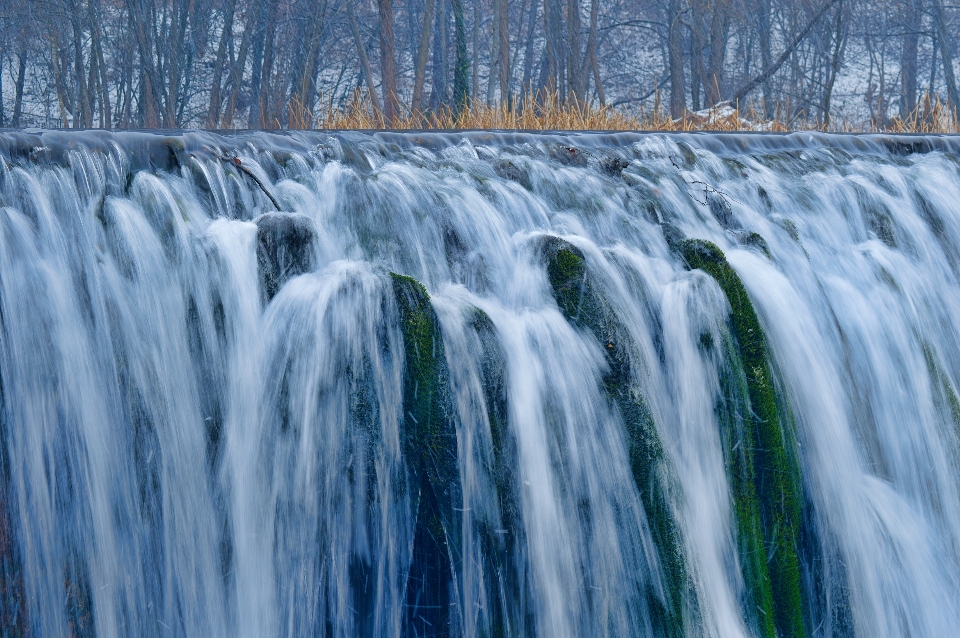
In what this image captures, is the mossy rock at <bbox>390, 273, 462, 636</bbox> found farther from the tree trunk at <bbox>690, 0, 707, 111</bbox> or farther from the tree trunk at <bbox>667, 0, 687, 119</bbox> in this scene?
the tree trunk at <bbox>690, 0, 707, 111</bbox>

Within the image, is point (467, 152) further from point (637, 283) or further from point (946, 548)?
point (946, 548)

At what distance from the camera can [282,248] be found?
3.61 meters

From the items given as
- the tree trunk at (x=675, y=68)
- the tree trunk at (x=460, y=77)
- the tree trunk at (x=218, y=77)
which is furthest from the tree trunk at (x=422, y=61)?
the tree trunk at (x=675, y=68)

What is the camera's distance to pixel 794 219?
5.30 metres

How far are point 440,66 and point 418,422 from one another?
20.3 m

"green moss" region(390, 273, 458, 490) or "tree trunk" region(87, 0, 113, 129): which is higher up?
"tree trunk" region(87, 0, 113, 129)

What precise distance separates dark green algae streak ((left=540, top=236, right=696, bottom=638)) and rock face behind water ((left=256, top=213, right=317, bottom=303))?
1002 millimetres

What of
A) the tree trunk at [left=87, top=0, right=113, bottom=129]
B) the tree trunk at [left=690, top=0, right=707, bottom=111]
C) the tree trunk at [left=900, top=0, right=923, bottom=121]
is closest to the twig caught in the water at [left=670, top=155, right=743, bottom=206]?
the tree trunk at [left=87, top=0, right=113, bottom=129]

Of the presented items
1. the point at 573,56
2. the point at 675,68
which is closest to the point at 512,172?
the point at 573,56

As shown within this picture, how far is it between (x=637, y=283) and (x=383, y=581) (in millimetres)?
1718

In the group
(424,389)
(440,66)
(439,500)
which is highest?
(440,66)

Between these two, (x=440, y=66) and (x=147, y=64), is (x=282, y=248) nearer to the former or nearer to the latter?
(x=147, y=64)

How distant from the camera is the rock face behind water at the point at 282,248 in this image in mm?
3521

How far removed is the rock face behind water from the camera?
3.52 metres
